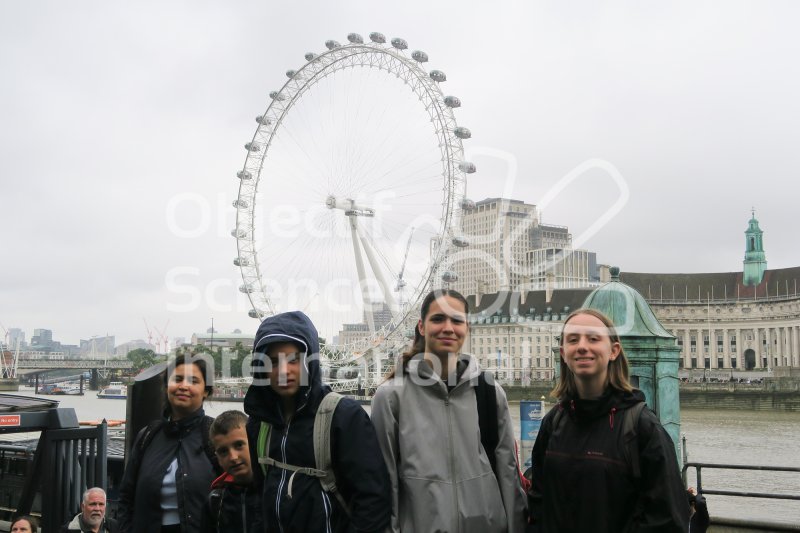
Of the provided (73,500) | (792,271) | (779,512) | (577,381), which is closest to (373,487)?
(577,381)

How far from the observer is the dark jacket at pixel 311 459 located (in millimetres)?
2893

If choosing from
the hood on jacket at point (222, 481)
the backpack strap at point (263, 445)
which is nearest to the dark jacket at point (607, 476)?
the backpack strap at point (263, 445)

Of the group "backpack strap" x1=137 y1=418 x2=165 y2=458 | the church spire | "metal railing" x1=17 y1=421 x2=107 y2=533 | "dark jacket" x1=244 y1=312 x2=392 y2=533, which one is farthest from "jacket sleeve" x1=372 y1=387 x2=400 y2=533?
the church spire

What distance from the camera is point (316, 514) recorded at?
9.53ft

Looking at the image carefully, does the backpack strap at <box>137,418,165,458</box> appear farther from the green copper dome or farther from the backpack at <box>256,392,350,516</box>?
the green copper dome

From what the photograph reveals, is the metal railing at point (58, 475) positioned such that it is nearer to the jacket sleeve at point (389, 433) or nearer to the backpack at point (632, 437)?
the jacket sleeve at point (389, 433)

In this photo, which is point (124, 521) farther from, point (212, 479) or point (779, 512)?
point (779, 512)

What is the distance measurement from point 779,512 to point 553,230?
115993 mm

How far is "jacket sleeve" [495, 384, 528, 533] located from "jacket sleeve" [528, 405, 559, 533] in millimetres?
38

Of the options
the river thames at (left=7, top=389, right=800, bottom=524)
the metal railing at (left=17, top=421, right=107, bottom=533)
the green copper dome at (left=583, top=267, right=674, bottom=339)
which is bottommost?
the river thames at (left=7, top=389, right=800, bottom=524)

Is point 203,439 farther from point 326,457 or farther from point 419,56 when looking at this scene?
point 419,56

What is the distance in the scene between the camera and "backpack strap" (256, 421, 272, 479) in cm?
312

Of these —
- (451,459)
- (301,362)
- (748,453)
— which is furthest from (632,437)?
(748,453)

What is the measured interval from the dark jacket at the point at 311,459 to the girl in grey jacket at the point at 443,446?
151 mm
